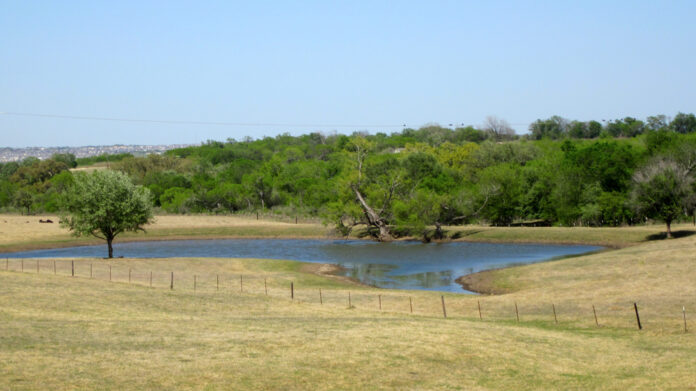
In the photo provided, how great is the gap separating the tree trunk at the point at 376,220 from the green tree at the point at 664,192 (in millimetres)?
36471

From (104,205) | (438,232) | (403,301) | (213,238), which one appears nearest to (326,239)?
(438,232)

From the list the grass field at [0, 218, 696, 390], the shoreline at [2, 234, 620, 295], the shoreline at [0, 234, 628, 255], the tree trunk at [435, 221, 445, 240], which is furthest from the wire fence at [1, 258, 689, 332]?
the tree trunk at [435, 221, 445, 240]

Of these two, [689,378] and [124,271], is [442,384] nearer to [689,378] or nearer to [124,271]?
[689,378]

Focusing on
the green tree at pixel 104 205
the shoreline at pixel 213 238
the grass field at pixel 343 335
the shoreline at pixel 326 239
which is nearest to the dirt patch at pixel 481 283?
the shoreline at pixel 326 239

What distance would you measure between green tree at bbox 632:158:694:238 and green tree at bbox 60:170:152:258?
5787 cm

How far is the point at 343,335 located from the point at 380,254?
185ft

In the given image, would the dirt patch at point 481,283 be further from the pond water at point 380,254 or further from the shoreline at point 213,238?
the shoreline at point 213,238

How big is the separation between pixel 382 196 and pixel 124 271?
5254 centimetres

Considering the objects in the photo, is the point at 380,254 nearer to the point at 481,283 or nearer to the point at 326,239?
the point at 326,239

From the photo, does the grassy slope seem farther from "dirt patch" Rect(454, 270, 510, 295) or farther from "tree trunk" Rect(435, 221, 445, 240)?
"tree trunk" Rect(435, 221, 445, 240)

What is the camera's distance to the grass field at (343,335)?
80.2 ft

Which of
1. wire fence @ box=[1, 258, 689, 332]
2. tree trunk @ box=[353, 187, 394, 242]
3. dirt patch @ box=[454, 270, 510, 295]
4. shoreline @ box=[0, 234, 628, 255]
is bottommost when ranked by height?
dirt patch @ box=[454, 270, 510, 295]

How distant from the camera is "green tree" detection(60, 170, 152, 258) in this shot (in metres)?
73.1

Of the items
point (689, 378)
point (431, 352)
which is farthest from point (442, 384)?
point (689, 378)
